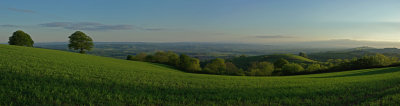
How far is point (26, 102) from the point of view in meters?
4.79

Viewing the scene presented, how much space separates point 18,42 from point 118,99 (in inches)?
2364

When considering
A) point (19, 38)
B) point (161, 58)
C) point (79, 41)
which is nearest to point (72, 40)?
point (79, 41)

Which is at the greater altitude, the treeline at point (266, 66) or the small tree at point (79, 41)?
the small tree at point (79, 41)

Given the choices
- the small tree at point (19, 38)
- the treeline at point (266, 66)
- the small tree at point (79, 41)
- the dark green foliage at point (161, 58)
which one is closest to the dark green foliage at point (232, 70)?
the treeline at point (266, 66)

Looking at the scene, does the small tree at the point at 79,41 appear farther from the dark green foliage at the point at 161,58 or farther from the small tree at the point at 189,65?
the small tree at the point at 189,65

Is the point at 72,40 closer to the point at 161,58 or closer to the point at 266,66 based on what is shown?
the point at 161,58

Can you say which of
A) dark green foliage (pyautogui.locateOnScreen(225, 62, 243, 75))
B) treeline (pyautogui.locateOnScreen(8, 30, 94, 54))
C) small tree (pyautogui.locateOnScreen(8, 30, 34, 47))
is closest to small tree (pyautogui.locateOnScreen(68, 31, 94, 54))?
treeline (pyautogui.locateOnScreen(8, 30, 94, 54))

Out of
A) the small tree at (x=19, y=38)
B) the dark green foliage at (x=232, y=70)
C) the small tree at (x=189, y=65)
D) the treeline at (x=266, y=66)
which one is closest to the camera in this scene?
the treeline at (x=266, y=66)

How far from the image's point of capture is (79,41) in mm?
44438

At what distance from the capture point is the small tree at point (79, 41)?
43.5 m

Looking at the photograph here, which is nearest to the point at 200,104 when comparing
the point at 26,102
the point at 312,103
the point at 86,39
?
the point at 312,103

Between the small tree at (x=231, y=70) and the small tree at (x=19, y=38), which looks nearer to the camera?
the small tree at (x=19, y=38)

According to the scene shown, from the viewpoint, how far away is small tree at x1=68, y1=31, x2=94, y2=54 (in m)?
43.5

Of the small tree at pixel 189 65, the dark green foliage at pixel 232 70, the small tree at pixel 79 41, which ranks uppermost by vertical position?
the small tree at pixel 79 41
